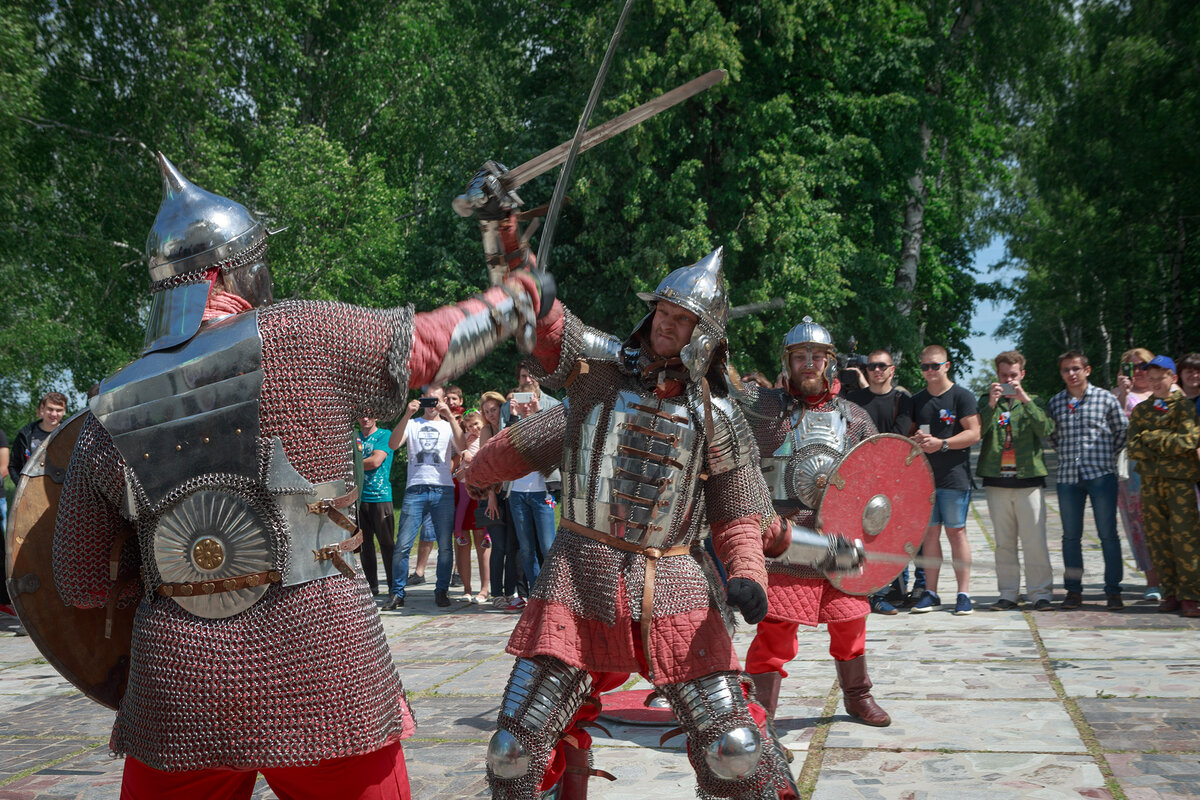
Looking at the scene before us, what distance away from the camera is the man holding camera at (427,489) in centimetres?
841

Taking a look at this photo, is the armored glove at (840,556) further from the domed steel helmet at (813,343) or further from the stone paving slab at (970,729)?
the domed steel helmet at (813,343)

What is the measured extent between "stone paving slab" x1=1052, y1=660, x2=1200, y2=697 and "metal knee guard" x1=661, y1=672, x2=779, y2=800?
2.72 metres

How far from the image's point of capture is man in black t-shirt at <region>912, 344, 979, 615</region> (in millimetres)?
7594

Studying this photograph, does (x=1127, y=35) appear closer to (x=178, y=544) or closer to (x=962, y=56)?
(x=962, y=56)

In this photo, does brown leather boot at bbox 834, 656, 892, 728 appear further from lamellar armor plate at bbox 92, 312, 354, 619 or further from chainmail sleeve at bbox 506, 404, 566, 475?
lamellar armor plate at bbox 92, 312, 354, 619

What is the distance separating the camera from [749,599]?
2949mm

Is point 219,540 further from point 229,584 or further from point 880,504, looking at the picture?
point 880,504

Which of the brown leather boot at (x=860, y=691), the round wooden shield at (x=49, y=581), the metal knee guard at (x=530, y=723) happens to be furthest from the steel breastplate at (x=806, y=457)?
the round wooden shield at (x=49, y=581)

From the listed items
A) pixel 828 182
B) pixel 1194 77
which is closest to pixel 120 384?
pixel 828 182

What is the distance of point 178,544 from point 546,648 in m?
1.16

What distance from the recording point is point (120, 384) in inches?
85.0

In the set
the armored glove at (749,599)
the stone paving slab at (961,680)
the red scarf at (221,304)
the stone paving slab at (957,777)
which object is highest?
the red scarf at (221,304)

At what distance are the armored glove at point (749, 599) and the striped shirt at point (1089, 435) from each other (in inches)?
212

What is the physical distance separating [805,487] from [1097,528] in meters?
4.08
